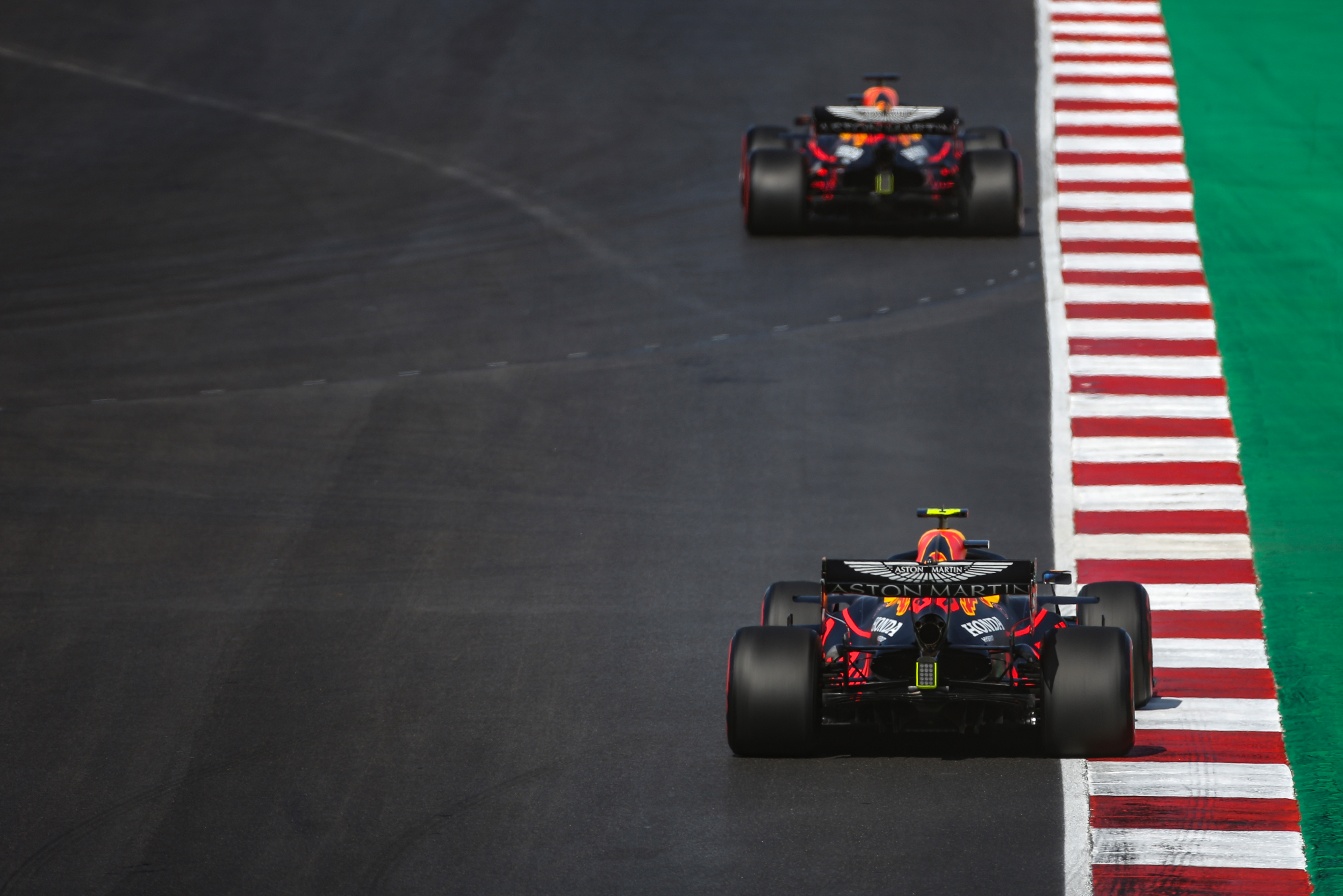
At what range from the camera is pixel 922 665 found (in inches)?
527

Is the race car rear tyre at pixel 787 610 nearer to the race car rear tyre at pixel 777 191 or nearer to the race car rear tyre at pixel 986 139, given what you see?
the race car rear tyre at pixel 777 191

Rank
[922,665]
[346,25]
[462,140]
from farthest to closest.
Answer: [346,25] → [462,140] → [922,665]

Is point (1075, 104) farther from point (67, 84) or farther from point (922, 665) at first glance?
point (922, 665)

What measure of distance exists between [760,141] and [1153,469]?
28.6ft

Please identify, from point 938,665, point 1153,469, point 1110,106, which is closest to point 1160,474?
point 1153,469

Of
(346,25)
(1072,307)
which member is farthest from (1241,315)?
(346,25)

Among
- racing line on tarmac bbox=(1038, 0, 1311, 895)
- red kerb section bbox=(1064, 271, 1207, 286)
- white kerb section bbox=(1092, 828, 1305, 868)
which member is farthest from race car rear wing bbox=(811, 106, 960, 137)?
white kerb section bbox=(1092, 828, 1305, 868)

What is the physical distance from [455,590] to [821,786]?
494cm

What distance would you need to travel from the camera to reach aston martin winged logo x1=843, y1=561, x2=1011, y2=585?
1408 cm

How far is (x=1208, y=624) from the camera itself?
16.5 metres

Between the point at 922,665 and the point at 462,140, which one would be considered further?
the point at 462,140

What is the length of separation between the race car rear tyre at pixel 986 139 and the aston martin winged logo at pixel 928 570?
13306 mm

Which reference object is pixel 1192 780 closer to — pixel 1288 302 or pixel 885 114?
pixel 1288 302

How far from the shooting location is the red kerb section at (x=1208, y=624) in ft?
53.4
